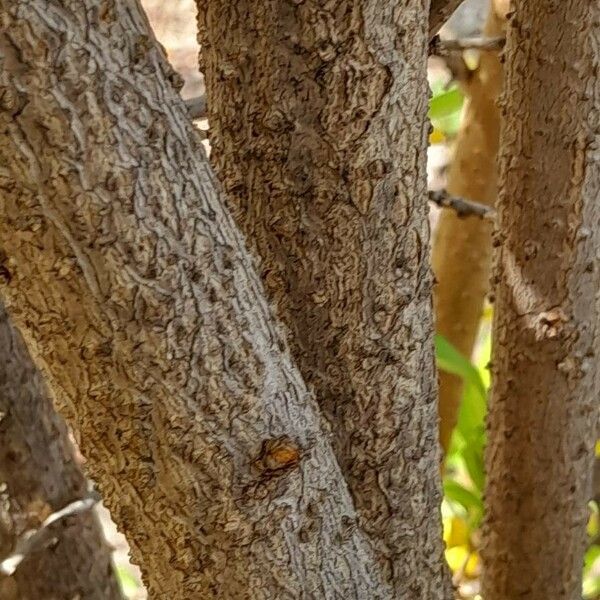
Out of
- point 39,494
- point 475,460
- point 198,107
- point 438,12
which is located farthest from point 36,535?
point 475,460

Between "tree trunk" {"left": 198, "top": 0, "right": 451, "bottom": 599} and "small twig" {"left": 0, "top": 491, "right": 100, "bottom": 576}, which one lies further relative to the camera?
"small twig" {"left": 0, "top": 491, "right": 100, "bottom": 576}

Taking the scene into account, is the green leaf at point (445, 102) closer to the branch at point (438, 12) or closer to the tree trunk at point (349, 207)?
the branch at point (438, 12)

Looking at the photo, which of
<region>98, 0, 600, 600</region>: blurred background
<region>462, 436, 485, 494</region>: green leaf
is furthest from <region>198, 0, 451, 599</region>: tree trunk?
<region>462, 436, 485, 494</region>: green leaf

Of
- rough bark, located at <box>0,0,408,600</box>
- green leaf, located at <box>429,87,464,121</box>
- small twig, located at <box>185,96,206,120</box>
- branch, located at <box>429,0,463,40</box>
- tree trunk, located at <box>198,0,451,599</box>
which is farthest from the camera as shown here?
green leaf, located at <box>429,87,464,121</box>

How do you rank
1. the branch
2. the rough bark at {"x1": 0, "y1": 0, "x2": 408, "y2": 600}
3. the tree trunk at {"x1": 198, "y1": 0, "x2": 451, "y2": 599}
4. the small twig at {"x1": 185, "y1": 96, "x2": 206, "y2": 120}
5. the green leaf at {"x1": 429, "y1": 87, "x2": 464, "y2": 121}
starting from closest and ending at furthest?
the rough bark at {"x1": 0, "y1": 0, "x2": 408, "y2": 600} → the tree trunk at {"x1": 198, "y1": 0, "x2": 451, "y2": 599} → the branch → the small twig at {"x1": 185, "y1": 96, "x2": 206, "y2": 120} → the green leaf at {"x1": 429, "y1": 87, "x2": 464, "y2": 121}

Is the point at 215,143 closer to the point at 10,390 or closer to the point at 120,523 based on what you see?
the point at 120,523

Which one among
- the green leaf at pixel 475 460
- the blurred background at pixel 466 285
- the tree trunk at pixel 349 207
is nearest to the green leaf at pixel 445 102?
the blurred background at pixel 466 285

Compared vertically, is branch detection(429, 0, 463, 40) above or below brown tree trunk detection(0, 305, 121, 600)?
above

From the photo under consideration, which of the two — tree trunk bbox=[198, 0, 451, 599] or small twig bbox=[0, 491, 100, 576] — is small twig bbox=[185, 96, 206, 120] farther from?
small twig bbox=[0, 491, 100, 576]
